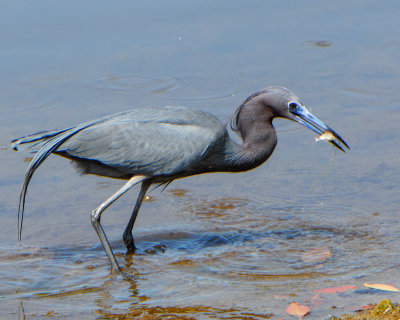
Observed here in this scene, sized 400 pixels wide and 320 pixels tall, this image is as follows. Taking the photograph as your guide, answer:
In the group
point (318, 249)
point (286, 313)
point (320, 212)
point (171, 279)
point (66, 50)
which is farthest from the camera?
point (66, 50)

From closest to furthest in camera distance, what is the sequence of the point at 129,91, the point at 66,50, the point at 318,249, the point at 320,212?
the point at 318,249 < the point at 320,212 < the point at 129,91 < the point at 66,50

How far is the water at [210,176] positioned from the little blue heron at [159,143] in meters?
0.52

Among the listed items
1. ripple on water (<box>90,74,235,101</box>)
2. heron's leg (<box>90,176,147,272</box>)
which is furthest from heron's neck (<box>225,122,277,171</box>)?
ripple on water (<box>90,74,235,101</box>)

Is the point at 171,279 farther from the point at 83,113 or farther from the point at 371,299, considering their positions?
the point at 83,113

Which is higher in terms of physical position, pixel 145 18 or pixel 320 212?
pixel 145 18

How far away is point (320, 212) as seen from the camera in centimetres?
720

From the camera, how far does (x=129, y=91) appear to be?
991cm

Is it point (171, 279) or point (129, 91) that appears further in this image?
point (129, 91)

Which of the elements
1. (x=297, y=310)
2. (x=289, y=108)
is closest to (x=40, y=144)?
(x=289, y=108)

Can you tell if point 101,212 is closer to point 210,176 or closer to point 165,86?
point 210,176

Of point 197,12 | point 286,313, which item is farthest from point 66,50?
point 286,313

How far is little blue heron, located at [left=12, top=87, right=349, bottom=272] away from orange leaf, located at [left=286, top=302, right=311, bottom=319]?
169 cm

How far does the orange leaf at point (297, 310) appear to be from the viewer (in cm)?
494

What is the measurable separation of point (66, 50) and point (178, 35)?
5.65 feet
